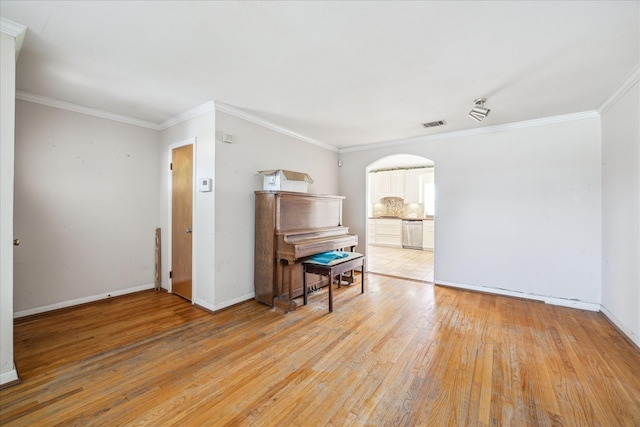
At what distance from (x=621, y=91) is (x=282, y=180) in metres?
3.72

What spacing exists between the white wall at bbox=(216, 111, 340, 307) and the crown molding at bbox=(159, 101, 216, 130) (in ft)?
0.47

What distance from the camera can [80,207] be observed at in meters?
3.35

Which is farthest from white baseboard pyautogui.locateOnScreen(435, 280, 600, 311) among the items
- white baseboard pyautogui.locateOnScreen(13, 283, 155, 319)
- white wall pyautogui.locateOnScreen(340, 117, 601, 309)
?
white baseboard pyautogui.locateOnScreen(13, 283, 155, 319)

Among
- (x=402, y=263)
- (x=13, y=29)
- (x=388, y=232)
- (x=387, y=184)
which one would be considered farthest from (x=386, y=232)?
(x=13, y=29)

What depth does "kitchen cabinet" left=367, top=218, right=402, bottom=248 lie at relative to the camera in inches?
325

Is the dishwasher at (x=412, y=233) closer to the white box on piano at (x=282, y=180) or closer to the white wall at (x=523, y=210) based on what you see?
the white wall at (x=523, y=210)

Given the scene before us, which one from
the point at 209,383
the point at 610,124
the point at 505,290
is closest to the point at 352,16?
the point at 209,383

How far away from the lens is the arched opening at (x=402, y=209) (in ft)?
25.3

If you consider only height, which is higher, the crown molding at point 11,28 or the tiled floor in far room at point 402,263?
the crown molding at point 11,28

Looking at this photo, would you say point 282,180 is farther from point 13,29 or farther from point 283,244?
point 13,29

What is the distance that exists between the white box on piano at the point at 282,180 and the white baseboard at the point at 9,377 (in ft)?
8.75

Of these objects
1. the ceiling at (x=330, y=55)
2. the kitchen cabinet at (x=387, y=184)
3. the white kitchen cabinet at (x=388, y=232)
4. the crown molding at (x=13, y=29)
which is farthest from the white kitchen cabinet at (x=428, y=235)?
the crown molding at (x=13, y=29)

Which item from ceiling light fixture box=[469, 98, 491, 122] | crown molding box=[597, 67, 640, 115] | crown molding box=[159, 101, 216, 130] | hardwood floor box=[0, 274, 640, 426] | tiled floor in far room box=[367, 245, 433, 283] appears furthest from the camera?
tiled floor in far room box=[367, 245, 433, 283]

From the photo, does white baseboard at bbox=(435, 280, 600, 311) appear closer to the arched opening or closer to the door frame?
the arched opening
